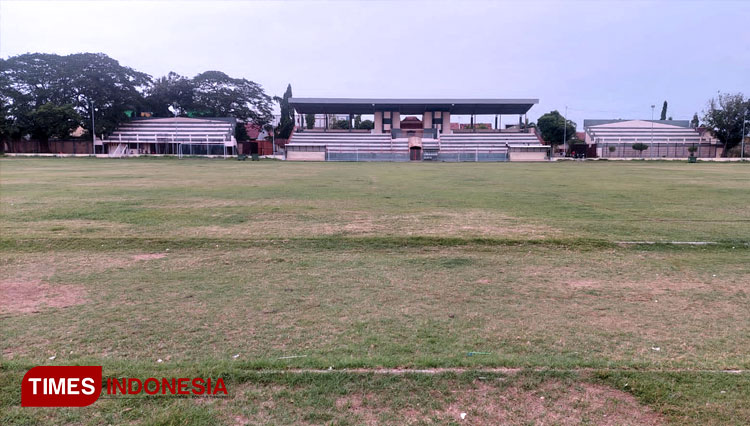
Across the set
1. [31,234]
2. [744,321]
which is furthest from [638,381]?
[31,234]

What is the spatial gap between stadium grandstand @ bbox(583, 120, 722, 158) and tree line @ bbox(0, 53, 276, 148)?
56.9m

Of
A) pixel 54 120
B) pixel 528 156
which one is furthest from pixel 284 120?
pixel 528 156

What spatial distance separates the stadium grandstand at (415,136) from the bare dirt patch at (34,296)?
5917 centimetres

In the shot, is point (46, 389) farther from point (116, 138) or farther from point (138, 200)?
point (116, 138)

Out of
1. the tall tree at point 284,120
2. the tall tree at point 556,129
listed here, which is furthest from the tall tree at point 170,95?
the tall tree at point 556,129

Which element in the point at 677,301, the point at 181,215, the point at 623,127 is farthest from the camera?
the point at 623,127

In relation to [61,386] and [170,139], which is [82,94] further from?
[61,386]

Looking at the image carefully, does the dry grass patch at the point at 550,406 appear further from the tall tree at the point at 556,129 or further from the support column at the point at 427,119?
the tall tree at the point at 556,129

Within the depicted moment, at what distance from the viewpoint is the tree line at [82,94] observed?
214 ft

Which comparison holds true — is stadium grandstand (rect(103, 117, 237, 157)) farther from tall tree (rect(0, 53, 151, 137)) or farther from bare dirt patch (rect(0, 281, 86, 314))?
bare dirt patch (rect(0, 281, 86, 314))

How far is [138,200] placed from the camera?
14.2 m

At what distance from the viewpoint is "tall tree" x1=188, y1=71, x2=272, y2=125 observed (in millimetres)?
82000

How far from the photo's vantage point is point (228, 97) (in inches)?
3204

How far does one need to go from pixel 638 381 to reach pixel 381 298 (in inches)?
104
